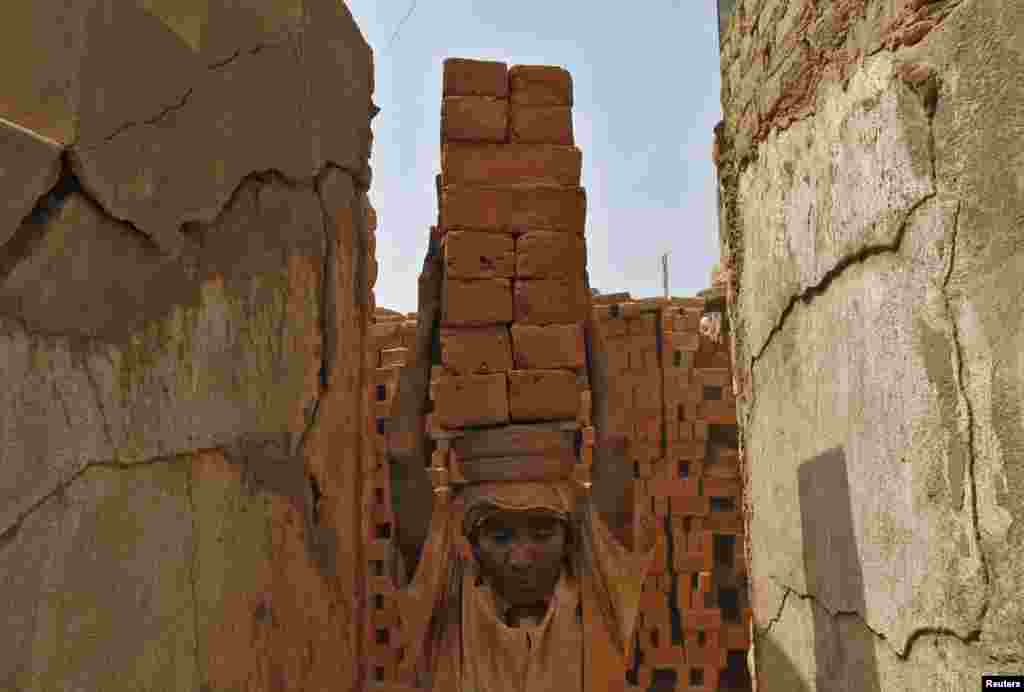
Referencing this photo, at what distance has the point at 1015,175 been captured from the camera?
117cm

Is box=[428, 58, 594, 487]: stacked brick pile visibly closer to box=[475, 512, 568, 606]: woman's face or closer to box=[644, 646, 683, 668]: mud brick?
box=[475, 512, 568, 606]: woman's face

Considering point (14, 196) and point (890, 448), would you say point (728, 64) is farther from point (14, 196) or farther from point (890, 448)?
point (14, 196)

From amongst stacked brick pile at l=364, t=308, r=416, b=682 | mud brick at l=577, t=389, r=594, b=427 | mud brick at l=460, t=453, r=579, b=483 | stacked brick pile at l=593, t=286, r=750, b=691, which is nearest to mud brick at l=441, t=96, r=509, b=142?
mud brick at l=577, t=389, r=594, b=427

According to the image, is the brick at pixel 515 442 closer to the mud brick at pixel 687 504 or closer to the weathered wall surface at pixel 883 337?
the weathered wall surface at pixel 883 337

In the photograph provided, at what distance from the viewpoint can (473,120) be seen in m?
4.84

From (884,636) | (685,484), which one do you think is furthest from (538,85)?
(884,636)

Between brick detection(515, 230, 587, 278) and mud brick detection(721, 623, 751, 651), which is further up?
brick detection(515, 230, 587, 278)

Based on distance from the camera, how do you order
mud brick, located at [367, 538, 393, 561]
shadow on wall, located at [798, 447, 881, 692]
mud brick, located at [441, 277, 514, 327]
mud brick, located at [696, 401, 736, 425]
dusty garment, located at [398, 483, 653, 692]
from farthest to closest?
1. mud brick, located at [696, 401, 736, 425]
2. mud brick, located at [367, 538, 393, 561]
3. mud brick, located at [441, 277, 514, 327]
4. dusty garment, located at [398, 483, 653, 692]
5. shadow on wall, located at [798, 447, 881, 692]

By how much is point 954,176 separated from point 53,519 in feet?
4.51

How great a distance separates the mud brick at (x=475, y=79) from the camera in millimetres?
4871

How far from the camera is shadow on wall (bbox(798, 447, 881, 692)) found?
5.68ft

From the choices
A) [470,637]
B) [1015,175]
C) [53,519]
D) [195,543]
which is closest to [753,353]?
[1015,175]

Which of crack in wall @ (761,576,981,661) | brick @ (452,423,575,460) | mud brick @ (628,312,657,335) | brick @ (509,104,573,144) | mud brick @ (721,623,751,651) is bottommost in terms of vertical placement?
mud brick @ (721,623,751,651)

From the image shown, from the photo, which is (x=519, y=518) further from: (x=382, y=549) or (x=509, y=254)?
(x=382, y=549)
